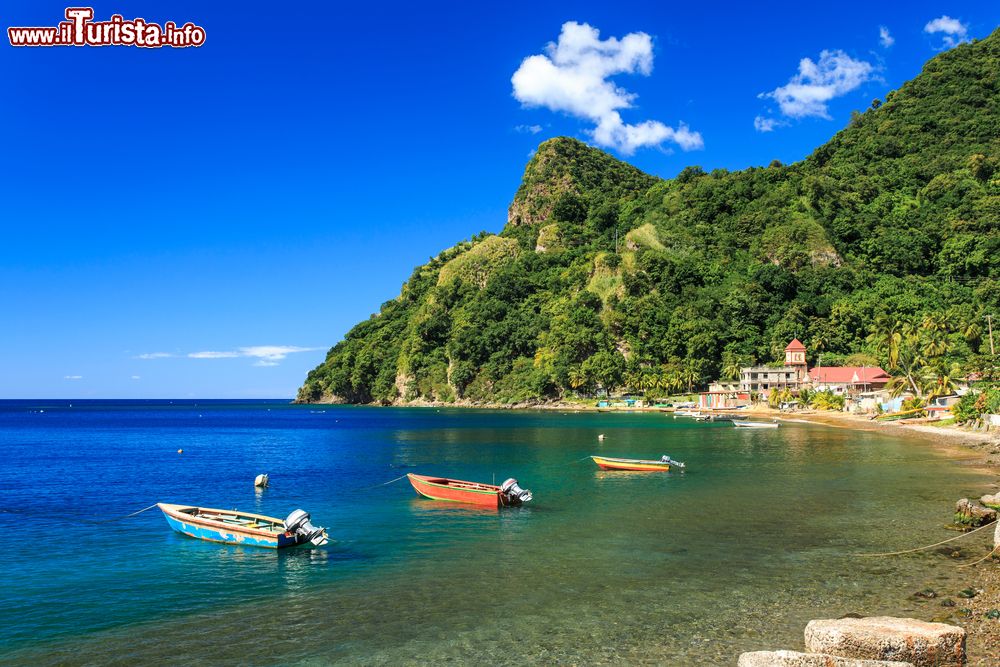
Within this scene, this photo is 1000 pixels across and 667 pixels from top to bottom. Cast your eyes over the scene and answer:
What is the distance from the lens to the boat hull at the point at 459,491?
106ft

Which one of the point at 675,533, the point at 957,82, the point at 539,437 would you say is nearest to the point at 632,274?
the point at 539,437

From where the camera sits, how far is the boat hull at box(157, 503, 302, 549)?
24047 mm

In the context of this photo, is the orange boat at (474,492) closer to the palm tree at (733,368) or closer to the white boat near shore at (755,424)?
the white boat near shore at (755,424)

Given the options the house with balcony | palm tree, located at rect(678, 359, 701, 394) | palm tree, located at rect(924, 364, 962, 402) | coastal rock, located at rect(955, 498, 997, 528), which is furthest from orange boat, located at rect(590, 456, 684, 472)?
palm tree, located at rect(678, 359, 701, 394)

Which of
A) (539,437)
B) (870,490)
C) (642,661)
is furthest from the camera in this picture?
(539,437)

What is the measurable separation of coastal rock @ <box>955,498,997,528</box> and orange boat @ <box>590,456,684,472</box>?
21.5 metres

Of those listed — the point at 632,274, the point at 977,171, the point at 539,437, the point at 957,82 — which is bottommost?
the point at 539,437

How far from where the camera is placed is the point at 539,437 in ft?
252

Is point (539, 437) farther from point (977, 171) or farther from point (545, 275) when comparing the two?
point (977, 171)

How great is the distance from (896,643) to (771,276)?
158793mm

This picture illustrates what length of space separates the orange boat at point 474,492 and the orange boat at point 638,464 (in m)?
14.8

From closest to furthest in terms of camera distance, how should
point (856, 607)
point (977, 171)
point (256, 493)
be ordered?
point (856, 607), point (256, 493), point (977, 171)

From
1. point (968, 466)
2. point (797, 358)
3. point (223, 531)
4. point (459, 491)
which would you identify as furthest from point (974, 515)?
point (797, 358)

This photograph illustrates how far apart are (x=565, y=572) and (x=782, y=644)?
7784 mm
